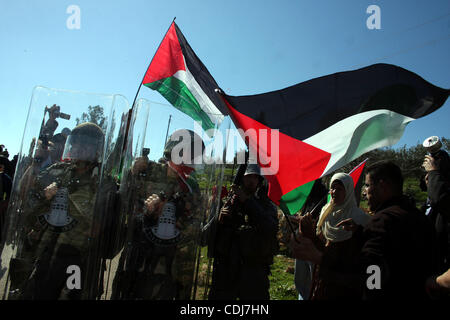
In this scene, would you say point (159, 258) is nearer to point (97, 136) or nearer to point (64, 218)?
point (64, 218)


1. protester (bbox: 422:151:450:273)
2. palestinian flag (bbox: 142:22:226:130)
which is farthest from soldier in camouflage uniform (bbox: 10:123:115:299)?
protester (bbox: 422:151:450:273)

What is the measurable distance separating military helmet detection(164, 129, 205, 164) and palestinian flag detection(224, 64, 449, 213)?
0.72m

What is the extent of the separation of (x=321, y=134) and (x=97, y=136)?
6.87 ft

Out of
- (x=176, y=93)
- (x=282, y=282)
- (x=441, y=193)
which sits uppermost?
(x=176, y=93)

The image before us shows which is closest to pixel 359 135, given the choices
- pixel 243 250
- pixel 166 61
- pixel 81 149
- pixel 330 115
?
pixel 330 115

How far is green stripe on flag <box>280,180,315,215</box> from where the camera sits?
300 cm

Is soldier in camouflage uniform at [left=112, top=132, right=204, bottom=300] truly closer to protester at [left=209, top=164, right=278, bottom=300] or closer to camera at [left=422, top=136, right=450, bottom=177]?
protester at [left=209, top=164, right=278, bottom=300]

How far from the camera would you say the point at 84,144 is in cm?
236

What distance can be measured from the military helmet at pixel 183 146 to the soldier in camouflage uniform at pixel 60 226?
1.96ft

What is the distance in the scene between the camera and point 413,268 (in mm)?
1767

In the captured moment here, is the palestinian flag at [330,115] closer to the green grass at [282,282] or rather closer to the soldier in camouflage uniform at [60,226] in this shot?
the soldier in camouflage uniform at [60,226]

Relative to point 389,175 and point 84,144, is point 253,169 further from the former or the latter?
point 84,144

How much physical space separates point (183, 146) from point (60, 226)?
1076 millimetres
